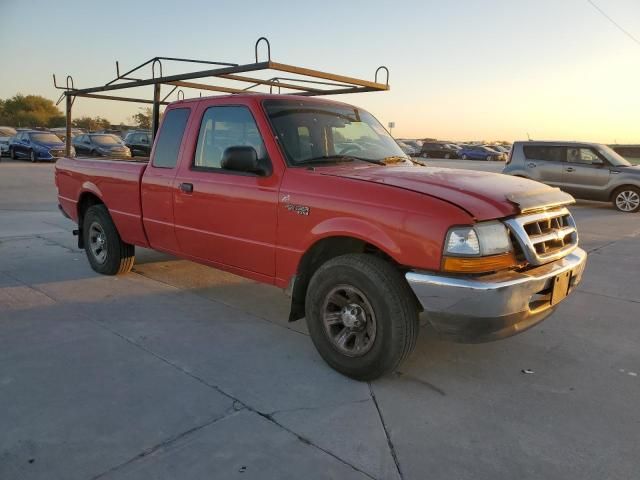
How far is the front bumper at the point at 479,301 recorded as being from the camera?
9.66 feet

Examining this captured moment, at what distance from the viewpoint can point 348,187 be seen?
11.3ft

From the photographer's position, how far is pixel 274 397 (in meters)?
3.21

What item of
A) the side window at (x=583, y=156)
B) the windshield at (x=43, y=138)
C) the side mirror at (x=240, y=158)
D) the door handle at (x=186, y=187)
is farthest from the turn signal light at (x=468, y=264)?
the windshield at (x=43, y=138)

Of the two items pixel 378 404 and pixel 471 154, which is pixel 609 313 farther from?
pixel 471 154

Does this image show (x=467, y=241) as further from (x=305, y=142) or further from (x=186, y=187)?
(x=186, y=187)

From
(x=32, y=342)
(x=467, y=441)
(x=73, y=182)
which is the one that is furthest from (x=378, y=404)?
(x=73, y=182)

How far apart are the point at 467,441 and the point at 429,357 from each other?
43.3 inches

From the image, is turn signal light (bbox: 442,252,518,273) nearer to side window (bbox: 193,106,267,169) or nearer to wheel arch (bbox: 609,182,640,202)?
side window (bbox: 193,106,267,169)

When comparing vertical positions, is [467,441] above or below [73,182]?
below

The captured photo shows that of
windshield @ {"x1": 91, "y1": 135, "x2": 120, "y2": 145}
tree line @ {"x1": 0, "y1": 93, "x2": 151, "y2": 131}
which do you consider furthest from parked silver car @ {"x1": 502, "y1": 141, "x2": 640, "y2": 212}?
tree line @ {"x1": 0, "y1": 93, "x2": 151, "y2": 131}

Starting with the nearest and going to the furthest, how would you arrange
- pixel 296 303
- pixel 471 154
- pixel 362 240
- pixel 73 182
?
pixel 362 240
pixel 296 303
pixel 73 182
pixel 471 154

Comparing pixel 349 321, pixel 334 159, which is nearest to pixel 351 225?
pixel 349 321

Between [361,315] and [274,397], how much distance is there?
0.77m

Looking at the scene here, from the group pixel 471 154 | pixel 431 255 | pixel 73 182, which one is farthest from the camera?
pixel 471 154
